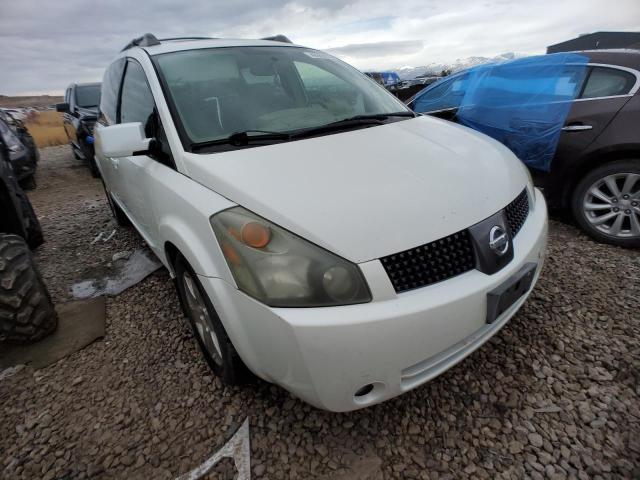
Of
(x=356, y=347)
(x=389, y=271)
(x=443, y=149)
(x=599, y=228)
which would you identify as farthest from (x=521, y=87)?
(x=356, y=347)

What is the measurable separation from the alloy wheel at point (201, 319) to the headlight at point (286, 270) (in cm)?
48

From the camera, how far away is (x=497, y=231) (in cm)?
144

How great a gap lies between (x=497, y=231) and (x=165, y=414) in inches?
69.6

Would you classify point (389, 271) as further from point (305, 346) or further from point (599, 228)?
point (599, 228)

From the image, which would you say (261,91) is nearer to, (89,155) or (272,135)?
(272,135)

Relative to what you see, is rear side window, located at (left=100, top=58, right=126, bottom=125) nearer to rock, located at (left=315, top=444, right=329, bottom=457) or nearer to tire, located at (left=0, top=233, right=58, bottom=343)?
tire, located at (left=0, top=233, right=58, bottom=343)

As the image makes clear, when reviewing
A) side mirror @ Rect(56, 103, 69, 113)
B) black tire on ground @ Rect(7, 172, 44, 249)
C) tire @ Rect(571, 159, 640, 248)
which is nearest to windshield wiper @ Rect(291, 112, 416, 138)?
tire @ Rect(571, 159, 640, 248)

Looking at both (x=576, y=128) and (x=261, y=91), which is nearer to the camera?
(x=261, y=91)

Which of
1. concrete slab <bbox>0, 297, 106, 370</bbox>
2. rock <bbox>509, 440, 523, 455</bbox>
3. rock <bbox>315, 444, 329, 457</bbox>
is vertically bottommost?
rock <bbox>509, 440, 523, 455</bbox>

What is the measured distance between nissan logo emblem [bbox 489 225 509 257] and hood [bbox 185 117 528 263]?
70mm

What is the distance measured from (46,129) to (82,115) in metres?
10.9

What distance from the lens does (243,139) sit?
1725 mm

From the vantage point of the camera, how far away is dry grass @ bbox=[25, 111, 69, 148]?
13.5 metres

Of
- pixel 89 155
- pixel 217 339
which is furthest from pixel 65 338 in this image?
pixel 89 155
